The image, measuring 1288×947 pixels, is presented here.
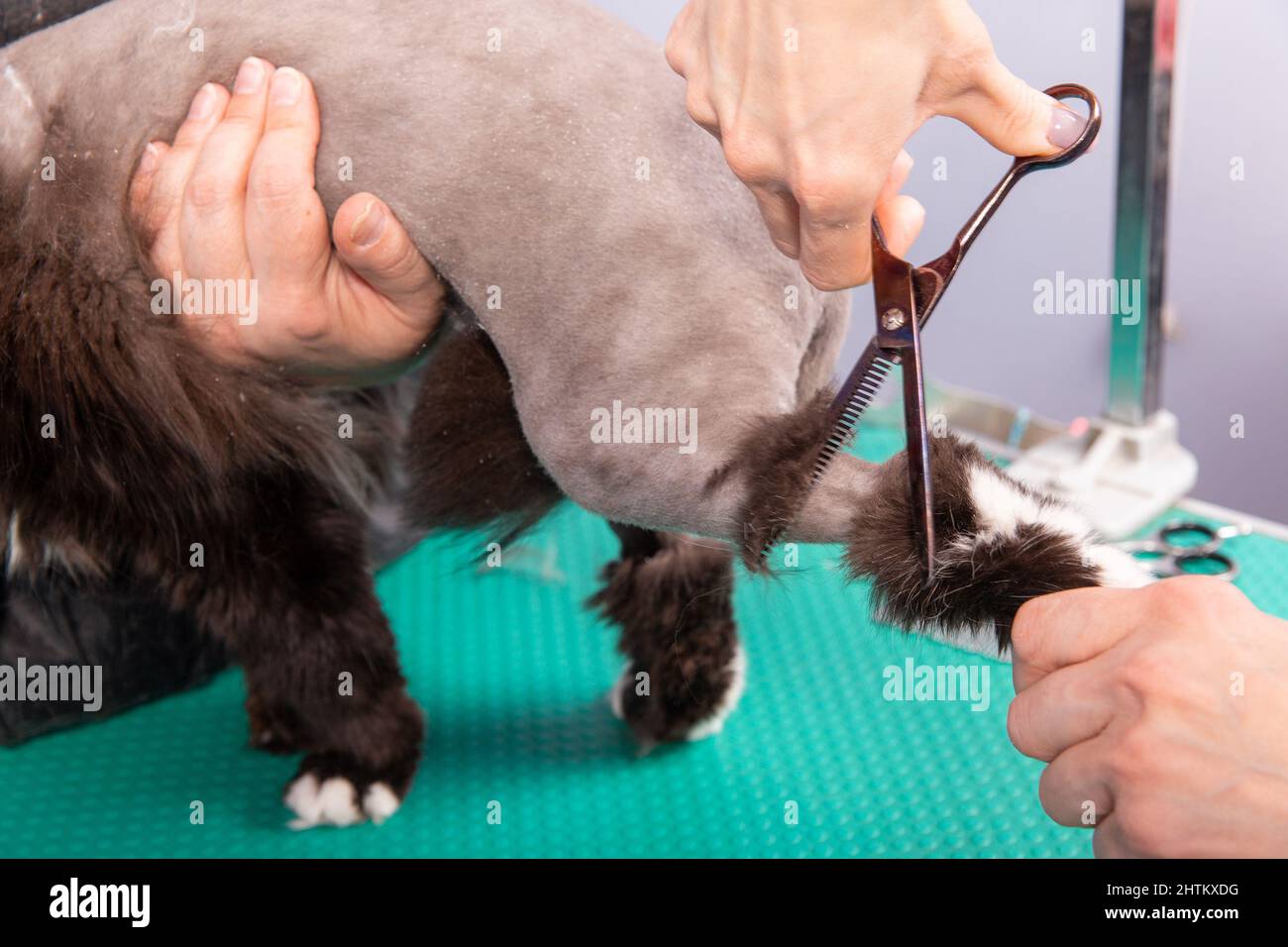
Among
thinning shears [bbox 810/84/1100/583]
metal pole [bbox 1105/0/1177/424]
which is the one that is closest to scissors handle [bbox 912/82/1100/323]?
thinning shears [bbox 810/84/1100/583]

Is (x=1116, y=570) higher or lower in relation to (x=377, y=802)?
higher

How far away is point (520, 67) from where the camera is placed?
26.3 inches

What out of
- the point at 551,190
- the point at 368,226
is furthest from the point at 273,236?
the point at 551,190

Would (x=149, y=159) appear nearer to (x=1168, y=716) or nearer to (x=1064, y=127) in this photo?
(x=1064, y=127)

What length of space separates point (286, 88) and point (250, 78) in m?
0.03

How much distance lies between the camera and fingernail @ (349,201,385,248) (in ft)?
2.19

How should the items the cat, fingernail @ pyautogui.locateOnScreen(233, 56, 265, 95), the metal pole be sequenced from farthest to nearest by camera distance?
the metal pole < fingernail @ pyautogui.locateOnScreen(233, 56, 265, 95) < the cat

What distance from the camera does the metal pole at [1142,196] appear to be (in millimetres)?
1226

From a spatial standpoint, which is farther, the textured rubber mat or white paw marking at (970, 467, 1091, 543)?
the textured rubber mat

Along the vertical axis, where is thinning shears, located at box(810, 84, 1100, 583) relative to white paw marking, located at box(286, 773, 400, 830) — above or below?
above

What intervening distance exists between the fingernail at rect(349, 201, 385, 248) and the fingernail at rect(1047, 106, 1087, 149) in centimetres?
36

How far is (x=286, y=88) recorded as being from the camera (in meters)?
0.69

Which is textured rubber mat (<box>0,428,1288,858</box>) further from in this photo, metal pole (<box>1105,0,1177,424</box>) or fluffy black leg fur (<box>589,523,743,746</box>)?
metal pole (<box>1105,0,1177,424</box>)

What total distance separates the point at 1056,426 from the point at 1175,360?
36 cm
